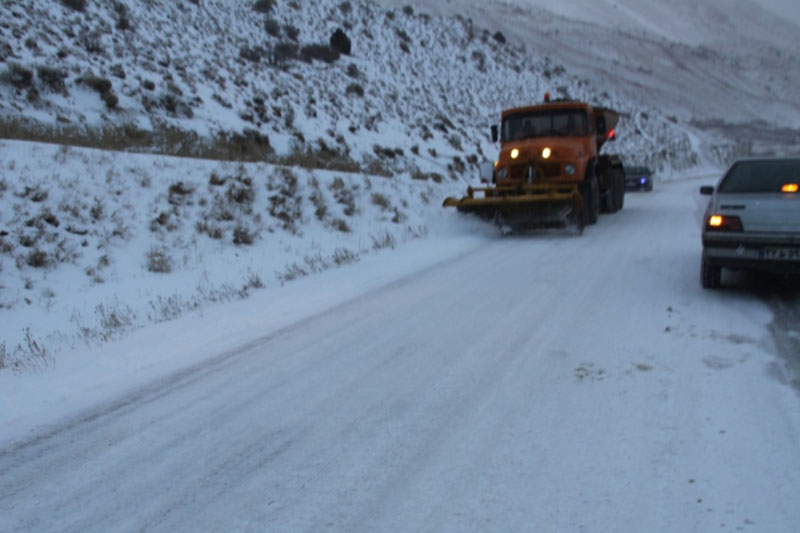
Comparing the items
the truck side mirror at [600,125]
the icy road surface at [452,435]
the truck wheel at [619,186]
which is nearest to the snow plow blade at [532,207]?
the truck side mirror at [600,125]

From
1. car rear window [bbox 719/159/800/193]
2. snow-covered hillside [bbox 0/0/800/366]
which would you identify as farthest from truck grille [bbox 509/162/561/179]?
car rear window [bbox 719/159/800/193]

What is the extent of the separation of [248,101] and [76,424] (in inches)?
763

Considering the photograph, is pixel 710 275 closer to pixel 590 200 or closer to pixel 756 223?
pixel 756 223

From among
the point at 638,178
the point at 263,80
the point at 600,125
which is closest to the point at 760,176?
the point at 600,125

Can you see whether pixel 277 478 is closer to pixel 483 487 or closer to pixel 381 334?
pixel 483 487

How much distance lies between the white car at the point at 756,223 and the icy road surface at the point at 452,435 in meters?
0.60

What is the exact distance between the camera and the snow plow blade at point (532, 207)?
1223 cm

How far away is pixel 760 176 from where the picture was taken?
23.9ft

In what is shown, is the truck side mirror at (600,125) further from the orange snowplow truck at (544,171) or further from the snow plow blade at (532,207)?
the snow plow blade at (532,207)

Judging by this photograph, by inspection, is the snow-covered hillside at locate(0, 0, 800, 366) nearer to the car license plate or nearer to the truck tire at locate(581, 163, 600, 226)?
the truck tire at locate(581, 163, 600, 226)

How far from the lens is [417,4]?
2452 inches

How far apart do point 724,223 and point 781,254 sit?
0.64 metres

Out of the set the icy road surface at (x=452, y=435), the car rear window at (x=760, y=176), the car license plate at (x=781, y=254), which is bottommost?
the icy road surface at (x=452, y=435)

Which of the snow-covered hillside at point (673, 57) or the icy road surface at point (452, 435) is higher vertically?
the snow-covered hillside at point (673, 57)
